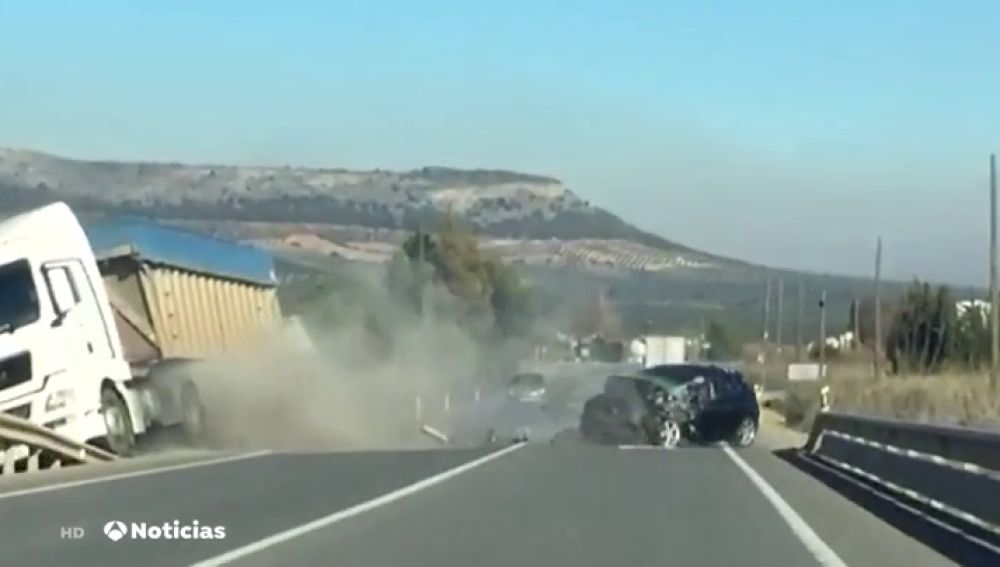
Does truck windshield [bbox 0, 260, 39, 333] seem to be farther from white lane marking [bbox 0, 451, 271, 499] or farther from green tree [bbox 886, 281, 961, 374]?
green tree [bbox 886, 281, 961, 374]

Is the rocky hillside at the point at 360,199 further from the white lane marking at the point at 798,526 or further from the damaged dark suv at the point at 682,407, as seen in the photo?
the white lane marking at the point at 798,526

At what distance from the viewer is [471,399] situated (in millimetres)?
66125

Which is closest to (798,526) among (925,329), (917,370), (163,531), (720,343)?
(163,531)

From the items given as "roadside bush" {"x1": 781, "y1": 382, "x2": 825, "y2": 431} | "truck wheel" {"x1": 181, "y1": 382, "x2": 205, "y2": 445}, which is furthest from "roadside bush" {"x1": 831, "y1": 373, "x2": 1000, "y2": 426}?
"truck wheel" {"x1": 181, "y1": 382, "x2": 205, "y2": 445}

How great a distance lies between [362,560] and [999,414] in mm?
38221

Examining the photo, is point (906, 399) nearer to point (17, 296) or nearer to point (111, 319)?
point (111, 319)

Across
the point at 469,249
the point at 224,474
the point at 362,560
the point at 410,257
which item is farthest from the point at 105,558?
the point at 469,249

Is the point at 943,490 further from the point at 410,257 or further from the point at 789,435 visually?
the point at 410,257

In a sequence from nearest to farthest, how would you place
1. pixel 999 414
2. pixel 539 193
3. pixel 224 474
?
pixel 224 474
pixel 999 414
pixel 539 193

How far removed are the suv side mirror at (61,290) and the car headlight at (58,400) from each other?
42.2 inches

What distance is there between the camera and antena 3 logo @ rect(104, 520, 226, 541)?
17.8m

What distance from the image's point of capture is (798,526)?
68.8 ft

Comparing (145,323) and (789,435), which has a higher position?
(145,323)

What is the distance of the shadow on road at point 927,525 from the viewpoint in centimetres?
1838
